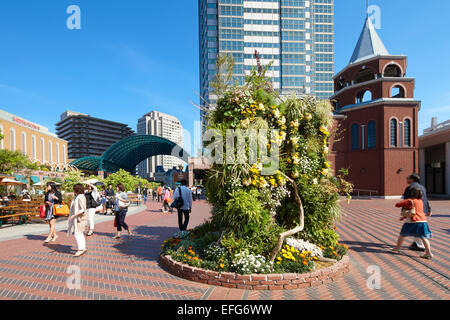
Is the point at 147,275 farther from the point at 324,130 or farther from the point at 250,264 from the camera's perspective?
the point at 324,130

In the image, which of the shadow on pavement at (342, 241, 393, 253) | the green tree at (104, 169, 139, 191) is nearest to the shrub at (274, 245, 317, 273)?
the shadow on pavement at (342, 241, 393, 253)

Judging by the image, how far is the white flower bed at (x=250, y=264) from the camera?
3688 millimetres

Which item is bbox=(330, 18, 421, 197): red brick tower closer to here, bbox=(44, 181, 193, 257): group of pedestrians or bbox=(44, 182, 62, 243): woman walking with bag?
bbox=(44, 181, 193, 257): group of pedestrians

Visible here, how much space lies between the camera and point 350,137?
2344 cm

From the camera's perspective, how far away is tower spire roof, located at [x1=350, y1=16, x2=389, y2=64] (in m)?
24.8

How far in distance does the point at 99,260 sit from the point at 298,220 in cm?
464

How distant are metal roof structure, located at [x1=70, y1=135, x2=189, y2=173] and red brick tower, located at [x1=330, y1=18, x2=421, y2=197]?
2251cm

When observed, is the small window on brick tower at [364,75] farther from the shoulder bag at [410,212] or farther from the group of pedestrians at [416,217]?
the shoulder bag at [410,212]

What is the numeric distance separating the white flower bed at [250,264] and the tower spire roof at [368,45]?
93.9 ft

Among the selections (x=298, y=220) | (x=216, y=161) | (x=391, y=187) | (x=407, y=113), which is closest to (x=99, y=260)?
(x=216, y=161)

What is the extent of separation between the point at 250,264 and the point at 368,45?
102 ft

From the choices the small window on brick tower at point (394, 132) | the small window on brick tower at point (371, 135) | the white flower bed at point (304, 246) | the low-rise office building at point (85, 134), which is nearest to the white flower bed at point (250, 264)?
the white flower bed at point (304, 246)

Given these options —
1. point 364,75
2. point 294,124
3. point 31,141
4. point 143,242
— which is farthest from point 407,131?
point 31,141

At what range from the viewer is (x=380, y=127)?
2131cm
